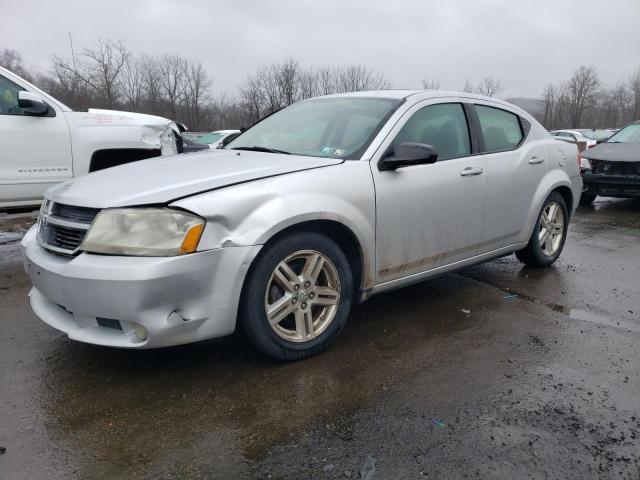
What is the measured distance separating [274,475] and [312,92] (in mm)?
50747

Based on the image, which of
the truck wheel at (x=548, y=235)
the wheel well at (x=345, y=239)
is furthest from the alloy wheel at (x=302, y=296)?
the truck wheel at (x=548, y=235)

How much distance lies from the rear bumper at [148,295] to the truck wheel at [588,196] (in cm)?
853

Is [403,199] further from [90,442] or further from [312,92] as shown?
[312,92]

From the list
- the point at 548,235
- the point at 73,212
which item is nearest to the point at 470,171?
the point at 548,235

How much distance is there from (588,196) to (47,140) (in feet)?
29.1

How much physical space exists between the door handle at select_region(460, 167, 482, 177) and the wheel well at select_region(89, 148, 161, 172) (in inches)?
140

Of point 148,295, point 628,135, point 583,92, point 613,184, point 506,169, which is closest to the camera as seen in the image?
point 148,295

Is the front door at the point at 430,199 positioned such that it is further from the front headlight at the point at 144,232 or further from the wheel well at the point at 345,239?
the front headlight at the point at 144,232

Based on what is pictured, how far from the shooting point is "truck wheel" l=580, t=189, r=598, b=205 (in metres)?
9.29

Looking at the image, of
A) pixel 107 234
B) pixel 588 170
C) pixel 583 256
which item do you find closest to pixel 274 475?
pixel 107 234

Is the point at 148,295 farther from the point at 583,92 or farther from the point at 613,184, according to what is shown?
the point at 583,92

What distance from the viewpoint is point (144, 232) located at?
2492mm

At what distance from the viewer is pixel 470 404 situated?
2.54m

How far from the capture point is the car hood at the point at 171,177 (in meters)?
2.61
